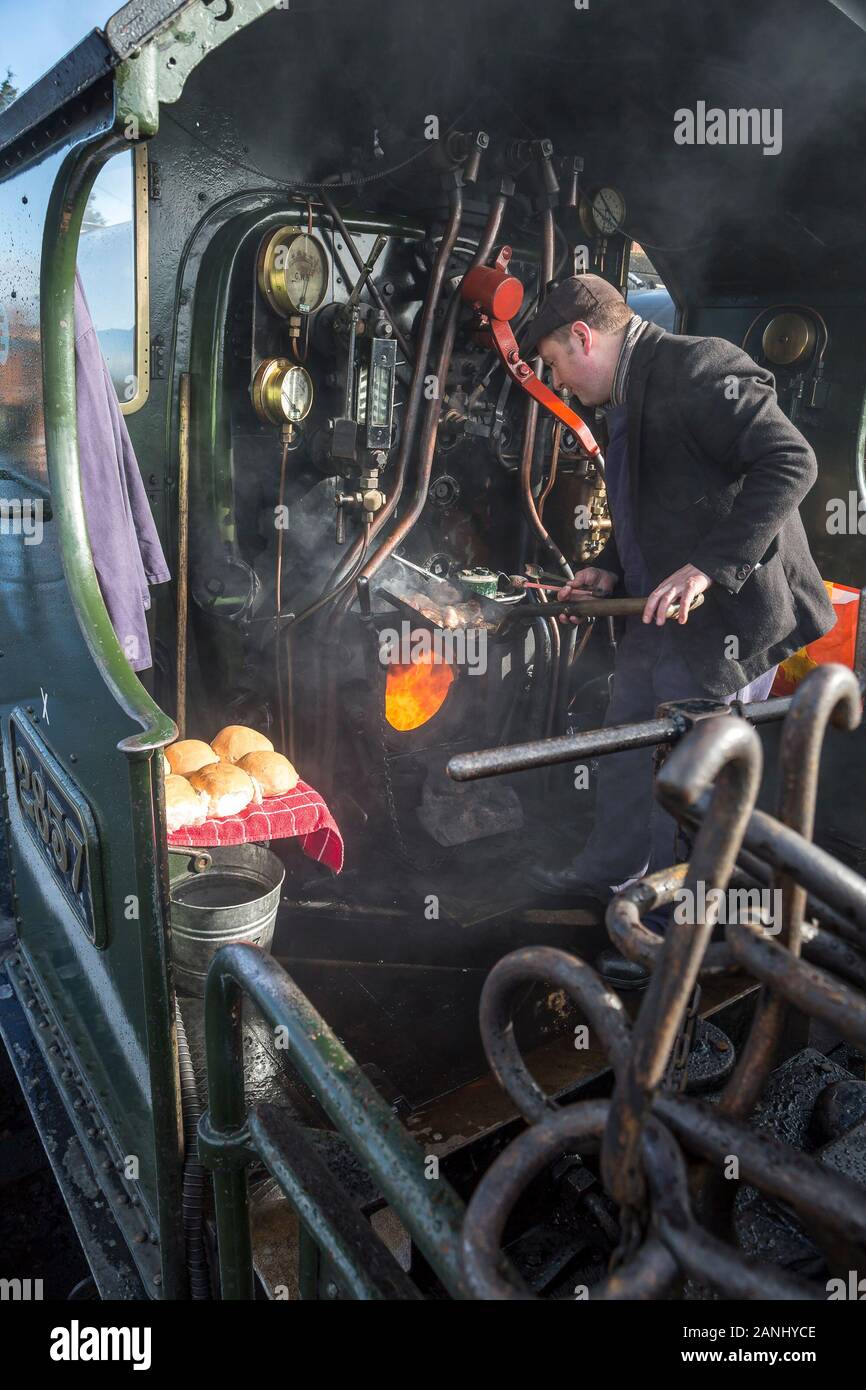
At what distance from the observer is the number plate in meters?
2.43

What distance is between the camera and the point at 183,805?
3.52 meters

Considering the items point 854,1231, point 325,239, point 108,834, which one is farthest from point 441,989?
point 325,239

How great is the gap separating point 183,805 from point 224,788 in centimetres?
21

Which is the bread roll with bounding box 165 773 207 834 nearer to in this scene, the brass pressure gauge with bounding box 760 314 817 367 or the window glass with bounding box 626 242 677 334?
the brass pressure gauge with bounding box 760 314 817 367

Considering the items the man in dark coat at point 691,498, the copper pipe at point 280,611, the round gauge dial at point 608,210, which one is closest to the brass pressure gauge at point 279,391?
the copper pipe at point 280,611

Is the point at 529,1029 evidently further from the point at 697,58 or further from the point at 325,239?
the point at 697,58

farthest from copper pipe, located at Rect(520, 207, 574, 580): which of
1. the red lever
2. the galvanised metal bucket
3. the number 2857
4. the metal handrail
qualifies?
the metal handrail

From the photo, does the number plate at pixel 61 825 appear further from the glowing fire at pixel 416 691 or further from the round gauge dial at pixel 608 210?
the round gauge dial at pixel 608 210

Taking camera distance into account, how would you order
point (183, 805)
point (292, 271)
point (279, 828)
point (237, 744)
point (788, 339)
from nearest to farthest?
point (183, 805) < point (279, 828) < point (237, 744) < point (292, 271) < point (788, 339)

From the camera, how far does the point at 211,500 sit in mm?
4555

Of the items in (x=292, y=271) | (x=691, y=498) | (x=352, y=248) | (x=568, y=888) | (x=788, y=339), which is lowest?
(x=568, y=888)

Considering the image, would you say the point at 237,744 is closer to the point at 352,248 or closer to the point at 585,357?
the point at 585,357

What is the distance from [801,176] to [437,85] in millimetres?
1879

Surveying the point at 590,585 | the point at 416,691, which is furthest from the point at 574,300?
the point at 416,691
